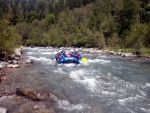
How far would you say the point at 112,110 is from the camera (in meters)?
8.40

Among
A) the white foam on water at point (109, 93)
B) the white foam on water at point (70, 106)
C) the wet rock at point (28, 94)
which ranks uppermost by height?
the wet rock at point (28, 94)

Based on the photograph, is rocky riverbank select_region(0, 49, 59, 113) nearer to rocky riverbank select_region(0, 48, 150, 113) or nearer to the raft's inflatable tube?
rocky riverbank select_region(0, 48, 150, 113)

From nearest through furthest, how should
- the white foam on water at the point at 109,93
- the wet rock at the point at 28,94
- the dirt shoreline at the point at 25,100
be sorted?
the dirt shoreline at the point at 25,100 < the wet rock at the point at 28,94 < the white foam on water at the point at 109,93

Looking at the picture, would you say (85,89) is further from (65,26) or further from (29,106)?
(65,26)

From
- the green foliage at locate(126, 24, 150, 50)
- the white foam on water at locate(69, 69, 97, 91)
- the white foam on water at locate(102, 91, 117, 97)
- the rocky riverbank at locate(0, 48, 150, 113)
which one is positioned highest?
the green foliage at locate(126, 24, 150, 50)

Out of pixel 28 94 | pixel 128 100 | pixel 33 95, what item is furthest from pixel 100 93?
pixel 28 94

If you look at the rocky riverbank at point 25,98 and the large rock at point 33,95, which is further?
the large rock at point 33,95

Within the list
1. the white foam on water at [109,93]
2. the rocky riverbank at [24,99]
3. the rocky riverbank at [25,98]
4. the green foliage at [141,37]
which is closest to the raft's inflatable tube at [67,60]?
the rocky riverbank at [25,98]

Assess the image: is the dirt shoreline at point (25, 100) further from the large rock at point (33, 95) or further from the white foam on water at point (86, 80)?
the white foam on water at point (86, 80)

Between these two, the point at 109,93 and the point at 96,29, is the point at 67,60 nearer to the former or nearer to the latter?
the point at 109,93

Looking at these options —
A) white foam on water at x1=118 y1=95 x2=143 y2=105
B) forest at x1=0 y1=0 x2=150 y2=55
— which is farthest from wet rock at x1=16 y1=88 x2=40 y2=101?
forest at x1=0 y1=0 x2=150 y2=55

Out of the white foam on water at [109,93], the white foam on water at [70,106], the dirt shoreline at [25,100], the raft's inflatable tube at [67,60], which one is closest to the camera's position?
the dirt shoreline at [25,100]

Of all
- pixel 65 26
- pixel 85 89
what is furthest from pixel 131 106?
pixel 65 26

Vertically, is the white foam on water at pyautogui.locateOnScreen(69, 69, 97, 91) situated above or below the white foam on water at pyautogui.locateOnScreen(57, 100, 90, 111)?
below
